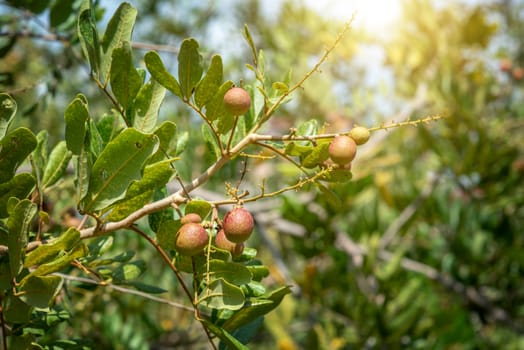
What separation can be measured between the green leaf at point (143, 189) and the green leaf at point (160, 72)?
12cm

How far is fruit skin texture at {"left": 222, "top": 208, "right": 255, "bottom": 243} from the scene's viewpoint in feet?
2.19

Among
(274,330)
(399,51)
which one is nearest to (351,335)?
(274,330)

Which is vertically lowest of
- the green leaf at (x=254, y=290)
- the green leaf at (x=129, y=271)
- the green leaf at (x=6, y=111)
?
the green leaf at (x=129, y=271)

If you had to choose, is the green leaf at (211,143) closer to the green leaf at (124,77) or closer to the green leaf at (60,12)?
the green leaf at (124,77)

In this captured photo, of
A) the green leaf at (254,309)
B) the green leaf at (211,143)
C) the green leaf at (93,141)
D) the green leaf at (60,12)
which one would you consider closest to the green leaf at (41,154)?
the green leaf at (93,141)

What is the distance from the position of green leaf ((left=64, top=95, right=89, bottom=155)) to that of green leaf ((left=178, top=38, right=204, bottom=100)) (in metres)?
0.14

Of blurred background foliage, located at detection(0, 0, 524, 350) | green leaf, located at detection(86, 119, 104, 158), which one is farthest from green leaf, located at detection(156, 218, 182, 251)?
blurred background foliage, located at detection(0, 0, 524, 350)

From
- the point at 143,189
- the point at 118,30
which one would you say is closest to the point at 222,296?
the point at 143,189

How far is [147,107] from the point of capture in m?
0.78

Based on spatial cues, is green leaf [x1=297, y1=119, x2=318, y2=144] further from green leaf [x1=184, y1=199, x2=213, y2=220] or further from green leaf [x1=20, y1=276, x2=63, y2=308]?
green leaf [x1=20, y1=276, x2=63, y2=308]

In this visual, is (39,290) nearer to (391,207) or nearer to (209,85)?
(209,85)

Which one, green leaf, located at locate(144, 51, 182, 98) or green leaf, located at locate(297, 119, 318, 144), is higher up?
green leaf, located at locate(144, 51, 182, 98)

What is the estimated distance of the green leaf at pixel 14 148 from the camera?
27.0 inches

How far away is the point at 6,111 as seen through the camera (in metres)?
0.71
